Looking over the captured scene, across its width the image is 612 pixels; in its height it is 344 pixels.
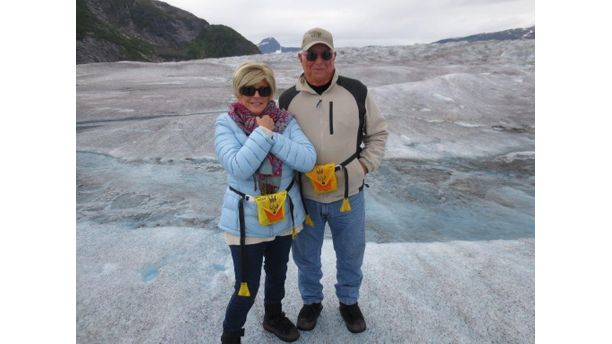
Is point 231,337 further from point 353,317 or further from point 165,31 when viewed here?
point 165,31

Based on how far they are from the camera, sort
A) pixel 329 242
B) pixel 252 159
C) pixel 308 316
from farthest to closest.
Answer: pixel 329 242, pixel 308 316, pixel 252 159

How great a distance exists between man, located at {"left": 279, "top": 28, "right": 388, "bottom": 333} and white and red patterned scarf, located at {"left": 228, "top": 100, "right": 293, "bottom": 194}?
1.13 feet

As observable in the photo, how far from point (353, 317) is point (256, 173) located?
5.95 feet

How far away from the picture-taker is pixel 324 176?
3.20m

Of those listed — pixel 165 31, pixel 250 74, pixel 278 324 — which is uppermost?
pixel 165 31

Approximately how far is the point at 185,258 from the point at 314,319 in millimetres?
1955

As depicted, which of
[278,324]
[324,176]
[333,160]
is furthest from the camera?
[278,324]

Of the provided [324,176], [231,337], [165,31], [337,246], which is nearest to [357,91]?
[324,176]

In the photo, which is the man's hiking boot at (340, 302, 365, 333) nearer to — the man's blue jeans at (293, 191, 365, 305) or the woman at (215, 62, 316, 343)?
the man's blue jeans at (293, 191, 365, 305)

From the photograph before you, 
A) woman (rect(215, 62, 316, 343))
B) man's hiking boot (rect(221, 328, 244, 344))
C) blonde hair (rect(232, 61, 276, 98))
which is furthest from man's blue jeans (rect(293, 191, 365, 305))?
blonde hair (rect(232, 61, 276, 98))

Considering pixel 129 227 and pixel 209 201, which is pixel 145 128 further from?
pixel 129 227

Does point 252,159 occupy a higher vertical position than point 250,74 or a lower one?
lower

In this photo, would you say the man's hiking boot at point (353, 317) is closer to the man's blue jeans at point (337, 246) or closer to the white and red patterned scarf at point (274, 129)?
the man's blue jeans at point (337, 246)

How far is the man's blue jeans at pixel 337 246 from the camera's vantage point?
3463 mm
